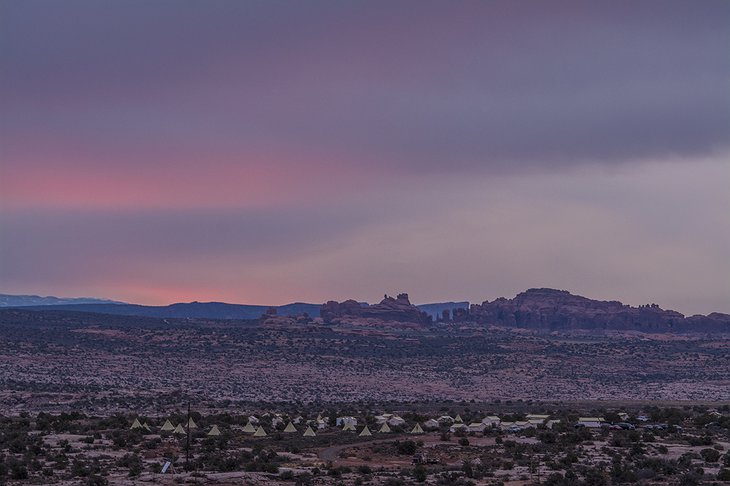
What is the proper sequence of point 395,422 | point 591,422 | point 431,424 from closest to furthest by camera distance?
point 395,422 → point 591,422 → point 431,424

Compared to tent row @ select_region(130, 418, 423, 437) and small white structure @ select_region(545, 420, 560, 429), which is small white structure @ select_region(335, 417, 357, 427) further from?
small white structure @ select_region(545, 420, 560, 429)

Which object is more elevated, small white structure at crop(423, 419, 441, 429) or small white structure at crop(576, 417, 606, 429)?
small white structure at crop(576, 417, 606, 429)

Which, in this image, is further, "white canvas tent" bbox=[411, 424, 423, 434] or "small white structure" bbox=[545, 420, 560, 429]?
"small white structure" bbox=[545, 420, 560, 429]

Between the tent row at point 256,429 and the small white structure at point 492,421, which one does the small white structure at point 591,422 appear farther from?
the tent row at point 256,429

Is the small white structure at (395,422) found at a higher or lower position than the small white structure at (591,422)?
lower

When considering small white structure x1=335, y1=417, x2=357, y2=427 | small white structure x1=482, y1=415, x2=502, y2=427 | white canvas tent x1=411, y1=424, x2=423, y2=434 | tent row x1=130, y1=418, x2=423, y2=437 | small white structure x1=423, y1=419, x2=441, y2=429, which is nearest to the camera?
tent row x1=130, y1=418, x2=423, y2=437

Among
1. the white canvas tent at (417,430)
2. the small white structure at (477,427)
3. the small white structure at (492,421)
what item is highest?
the small white structure at (492,421)

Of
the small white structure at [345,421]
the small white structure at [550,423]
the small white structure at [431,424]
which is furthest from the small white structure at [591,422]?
the small white structure at [345,421]

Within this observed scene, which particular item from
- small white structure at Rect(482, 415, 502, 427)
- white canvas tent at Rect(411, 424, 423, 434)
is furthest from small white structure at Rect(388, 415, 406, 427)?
small white structure at Rect(482, 415, 502, 427)

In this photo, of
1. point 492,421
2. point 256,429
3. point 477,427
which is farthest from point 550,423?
point 256,429

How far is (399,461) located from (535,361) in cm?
9600

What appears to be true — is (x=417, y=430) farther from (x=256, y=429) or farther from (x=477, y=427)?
(x=256, y=429)

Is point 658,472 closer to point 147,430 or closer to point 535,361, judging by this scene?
point 147,430

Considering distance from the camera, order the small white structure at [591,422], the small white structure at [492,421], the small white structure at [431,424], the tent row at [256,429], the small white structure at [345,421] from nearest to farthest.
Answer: the tent row at [256,429]
the small white structure at [591,422]
the small white structure at [345,421]
the small white structure at [492,421]
the small white structure at [431,424]
